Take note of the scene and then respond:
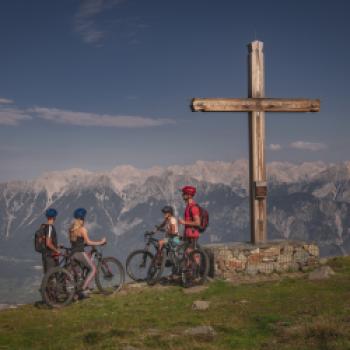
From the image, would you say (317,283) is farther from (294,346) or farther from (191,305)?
(294,346)

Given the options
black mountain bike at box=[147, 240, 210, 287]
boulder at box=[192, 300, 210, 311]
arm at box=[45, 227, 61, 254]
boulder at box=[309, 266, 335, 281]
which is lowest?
boulder at box=[192, 300, 210, 311]

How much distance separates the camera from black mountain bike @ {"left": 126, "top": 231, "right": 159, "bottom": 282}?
50.7 feet

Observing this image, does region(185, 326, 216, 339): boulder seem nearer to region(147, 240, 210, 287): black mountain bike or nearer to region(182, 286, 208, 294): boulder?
region(182, 286, 208, 294): boulder

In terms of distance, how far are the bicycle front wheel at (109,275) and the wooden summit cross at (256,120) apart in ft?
17.5

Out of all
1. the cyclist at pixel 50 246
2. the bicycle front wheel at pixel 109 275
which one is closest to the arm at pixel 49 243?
the cyclist at pixel 50 246

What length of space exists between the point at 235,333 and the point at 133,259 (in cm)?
762

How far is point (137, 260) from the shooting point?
53.3 feet

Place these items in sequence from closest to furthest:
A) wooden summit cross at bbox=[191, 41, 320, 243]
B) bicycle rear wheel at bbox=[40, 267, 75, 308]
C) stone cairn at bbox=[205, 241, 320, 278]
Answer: bicycle rear wheel at bbox=[40, 267, 75, 308] < stone cairn at bbox=[205, 241, 320, 278] < wooden summit cross at bbox=[191, 41, 320, 243]

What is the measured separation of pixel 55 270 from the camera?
13.1 meters

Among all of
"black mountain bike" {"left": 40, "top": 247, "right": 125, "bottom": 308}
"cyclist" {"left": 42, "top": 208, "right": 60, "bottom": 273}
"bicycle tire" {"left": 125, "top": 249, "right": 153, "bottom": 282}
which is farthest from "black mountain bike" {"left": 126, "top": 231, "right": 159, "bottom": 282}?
"cyclist" {"left": 42, "top": 208, "right": 60, "bottom": 273}

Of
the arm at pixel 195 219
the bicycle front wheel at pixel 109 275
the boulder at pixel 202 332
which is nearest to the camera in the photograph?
the boulder at pixel 202 332

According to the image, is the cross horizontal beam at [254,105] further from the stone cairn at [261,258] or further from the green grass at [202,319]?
the green grass at [202,319]

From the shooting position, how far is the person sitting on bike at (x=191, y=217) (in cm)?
1551

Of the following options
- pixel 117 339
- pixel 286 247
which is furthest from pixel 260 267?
pixel 117 339
